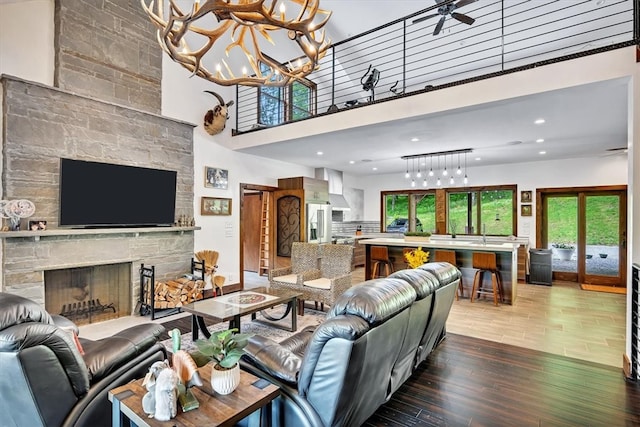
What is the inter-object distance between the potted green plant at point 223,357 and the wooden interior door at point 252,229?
664 cm

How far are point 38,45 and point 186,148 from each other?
83.7 inches

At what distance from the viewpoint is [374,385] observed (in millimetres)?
2057

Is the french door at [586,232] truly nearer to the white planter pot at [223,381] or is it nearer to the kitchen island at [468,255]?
the kitchen island at [468,255]

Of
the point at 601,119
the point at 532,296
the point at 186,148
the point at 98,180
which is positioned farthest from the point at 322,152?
the point at 532,296

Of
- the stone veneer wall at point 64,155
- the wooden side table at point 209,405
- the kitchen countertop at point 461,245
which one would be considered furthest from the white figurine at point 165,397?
the kitchen countertop at point 461,245

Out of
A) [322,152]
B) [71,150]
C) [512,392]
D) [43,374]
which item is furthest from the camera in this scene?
[322,152]

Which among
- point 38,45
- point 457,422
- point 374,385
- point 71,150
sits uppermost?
point 38,45

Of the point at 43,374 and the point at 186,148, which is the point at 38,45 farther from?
the point at 43,374

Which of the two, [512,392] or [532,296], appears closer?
[512,392]

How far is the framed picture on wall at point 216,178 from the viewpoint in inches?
225

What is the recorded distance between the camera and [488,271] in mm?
5531

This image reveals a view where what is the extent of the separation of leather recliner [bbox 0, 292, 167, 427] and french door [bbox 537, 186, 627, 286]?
338 inches

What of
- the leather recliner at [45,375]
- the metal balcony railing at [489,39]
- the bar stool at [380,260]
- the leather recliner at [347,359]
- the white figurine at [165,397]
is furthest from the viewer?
the bar stool at [380,260]

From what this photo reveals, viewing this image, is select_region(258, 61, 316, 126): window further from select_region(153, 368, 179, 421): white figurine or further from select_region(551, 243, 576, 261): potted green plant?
select_region(551, 243, 576, 261): potted green plant
